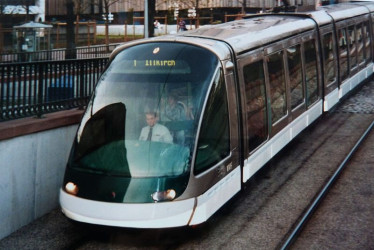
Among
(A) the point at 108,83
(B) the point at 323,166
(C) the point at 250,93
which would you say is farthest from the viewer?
(B) the point at 323,166

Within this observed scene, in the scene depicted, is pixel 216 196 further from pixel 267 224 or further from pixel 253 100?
pixel 253 100

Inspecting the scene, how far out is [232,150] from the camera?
7.77 metres

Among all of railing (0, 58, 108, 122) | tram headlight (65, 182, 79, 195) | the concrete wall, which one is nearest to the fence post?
railing (0, 58, 108, 122)

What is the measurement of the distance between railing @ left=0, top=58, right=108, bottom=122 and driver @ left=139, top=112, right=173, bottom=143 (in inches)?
82.9

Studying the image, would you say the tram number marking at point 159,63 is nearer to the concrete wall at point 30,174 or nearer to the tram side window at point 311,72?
the concrete wall at point 30,174

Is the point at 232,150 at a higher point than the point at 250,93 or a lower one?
lower

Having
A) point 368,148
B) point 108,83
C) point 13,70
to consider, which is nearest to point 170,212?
point 108,83

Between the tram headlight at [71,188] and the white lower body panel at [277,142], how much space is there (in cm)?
233

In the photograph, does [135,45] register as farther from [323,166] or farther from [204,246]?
[323,166]

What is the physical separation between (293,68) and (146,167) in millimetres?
4811

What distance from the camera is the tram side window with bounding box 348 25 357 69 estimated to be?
52.9 ft

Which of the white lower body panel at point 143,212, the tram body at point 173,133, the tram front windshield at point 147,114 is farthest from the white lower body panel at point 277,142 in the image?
the tram front windshield at point 147,114

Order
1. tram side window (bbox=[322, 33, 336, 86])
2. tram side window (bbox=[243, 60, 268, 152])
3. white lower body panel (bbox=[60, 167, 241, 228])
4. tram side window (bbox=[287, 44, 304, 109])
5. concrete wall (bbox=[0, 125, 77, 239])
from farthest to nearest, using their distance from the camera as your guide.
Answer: tram side window (bbox=[322, 33, 336, 86]), tram side window (bbox=[287, 44, 304, 109]), tram side window (bbox=[243, 60, 268, 152]), concrete wall (bbox=[0, 125, 77, 239]), white lower body panel (bbox=[60, 167, 241, 228])

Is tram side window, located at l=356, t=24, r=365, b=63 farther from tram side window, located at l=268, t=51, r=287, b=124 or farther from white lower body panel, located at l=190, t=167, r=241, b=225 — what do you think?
white lower body panel, located at l=190, t=167, r=241, b=225
